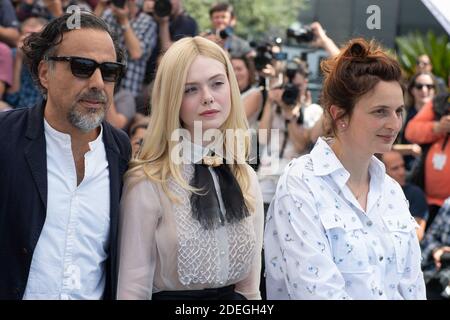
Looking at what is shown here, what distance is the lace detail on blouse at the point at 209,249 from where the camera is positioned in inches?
115

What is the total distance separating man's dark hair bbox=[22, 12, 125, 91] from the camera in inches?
120

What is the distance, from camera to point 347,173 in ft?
10.3

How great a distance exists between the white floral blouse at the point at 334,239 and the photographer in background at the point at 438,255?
2752 millimetres

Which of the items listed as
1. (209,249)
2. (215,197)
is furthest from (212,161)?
(209,249)

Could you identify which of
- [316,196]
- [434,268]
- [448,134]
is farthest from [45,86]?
[448,134]

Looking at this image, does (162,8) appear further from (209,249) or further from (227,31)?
(209,249)

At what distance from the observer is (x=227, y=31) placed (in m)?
6.79

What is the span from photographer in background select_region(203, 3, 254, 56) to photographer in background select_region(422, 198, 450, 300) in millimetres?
2006

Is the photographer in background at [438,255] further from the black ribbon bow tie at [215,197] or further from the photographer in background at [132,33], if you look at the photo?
the black ribbon bow tie at [215,197]

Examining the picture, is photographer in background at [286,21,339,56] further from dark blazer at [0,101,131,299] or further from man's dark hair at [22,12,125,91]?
dark blazer at [0,101,131,299]

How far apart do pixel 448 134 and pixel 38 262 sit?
464 centimetres

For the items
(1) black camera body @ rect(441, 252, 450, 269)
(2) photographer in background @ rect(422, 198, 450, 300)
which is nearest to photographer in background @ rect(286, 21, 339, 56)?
(2) photographer in background @ rect(422, 198, 450, 300)

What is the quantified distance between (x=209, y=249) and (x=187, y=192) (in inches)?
9.1
